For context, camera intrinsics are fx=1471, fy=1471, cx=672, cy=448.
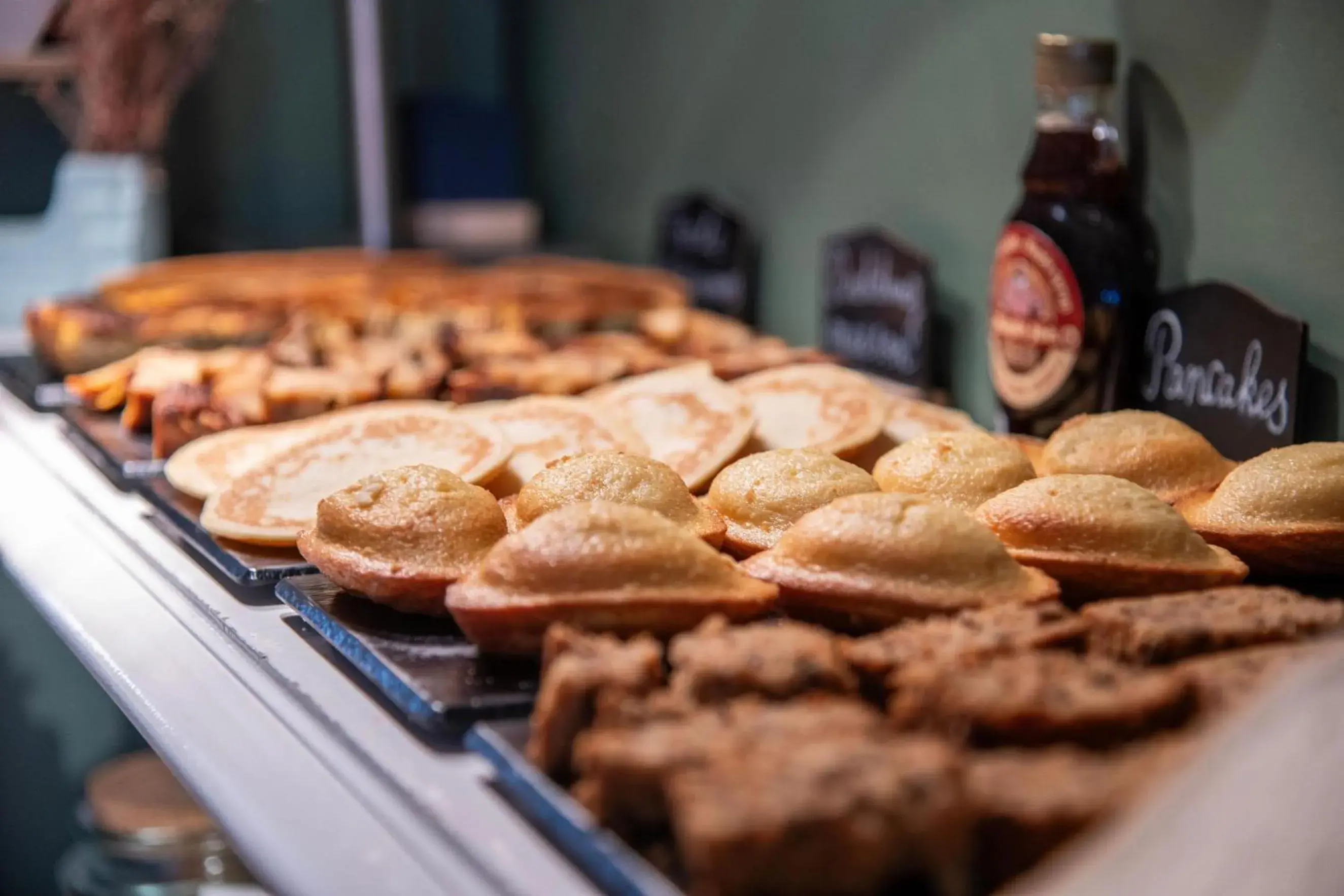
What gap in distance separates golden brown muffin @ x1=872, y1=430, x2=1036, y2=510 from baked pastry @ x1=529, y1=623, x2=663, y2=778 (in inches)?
18.1

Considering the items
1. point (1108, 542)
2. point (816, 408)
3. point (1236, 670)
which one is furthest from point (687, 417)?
point (1236, 670)

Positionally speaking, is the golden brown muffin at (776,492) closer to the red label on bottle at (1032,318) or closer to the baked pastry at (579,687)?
the baked pastry at (579,687)

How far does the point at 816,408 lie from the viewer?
174 centimetres

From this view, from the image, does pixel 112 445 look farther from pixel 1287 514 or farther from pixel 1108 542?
pixel 1287 514

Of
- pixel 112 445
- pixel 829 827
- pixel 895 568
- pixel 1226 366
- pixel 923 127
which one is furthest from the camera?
pixel 923 127

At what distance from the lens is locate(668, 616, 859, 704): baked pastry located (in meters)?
0.88

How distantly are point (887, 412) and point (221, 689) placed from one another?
85 centimetres

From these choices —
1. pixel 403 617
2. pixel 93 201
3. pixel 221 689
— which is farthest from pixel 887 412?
pixel 93 201

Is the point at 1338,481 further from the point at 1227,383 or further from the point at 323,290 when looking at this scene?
the point at 323,290

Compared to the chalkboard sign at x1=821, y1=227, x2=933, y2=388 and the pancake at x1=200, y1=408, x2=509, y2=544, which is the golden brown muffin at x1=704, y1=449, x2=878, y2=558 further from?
the chalkboard sign at x1=821, y1=227, x2=933, y2=388

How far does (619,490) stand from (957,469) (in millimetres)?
319

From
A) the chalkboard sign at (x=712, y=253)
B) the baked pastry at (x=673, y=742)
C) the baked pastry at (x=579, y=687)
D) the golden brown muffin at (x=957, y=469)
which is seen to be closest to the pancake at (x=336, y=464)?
the golden brown muffin at (x=957, y=469)

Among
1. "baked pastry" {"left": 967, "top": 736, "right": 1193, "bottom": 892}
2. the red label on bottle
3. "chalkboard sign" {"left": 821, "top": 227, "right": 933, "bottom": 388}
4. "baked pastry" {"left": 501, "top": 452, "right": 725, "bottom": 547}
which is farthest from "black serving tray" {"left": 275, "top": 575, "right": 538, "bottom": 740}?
"chalkboard sign" {"left": 821, "top": 227, "right": 933, "bottom": 388}

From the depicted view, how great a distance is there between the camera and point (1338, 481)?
1.24 meters
